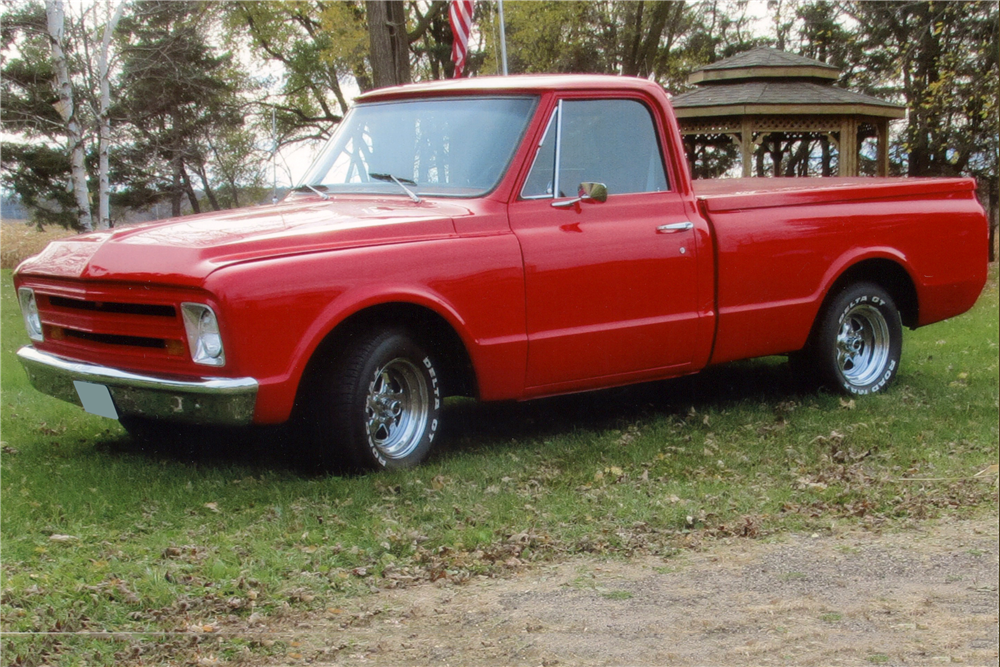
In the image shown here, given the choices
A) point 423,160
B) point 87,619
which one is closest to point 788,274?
point 423,160

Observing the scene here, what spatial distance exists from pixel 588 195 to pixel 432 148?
0.89 meters

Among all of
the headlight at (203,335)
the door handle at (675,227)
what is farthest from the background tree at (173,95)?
the headlight at (203,335)

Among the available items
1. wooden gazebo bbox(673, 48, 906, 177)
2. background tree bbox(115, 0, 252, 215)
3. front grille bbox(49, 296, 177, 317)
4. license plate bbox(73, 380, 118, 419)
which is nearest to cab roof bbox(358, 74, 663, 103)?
front grille bbox(49, 296, 177, 317)

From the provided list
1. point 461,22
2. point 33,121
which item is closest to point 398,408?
point 461,22

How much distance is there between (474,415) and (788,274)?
2.11 m

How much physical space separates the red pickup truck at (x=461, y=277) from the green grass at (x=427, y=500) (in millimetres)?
366

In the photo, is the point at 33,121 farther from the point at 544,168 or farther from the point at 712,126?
the point at 544,168

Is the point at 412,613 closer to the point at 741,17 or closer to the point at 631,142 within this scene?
the point at 631,142

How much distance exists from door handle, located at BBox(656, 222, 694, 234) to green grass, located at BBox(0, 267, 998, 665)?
3.81 feet

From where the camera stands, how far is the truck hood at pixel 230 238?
5.26m

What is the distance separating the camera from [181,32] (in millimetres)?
20234

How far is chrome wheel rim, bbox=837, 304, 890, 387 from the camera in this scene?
309 inches

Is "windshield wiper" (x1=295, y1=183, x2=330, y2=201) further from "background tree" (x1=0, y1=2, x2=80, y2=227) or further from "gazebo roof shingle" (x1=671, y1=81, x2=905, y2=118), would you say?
"gazebo roof shingle" (x1=671, y1=81, x2=905, y2=118)

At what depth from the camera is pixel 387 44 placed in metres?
13.2
